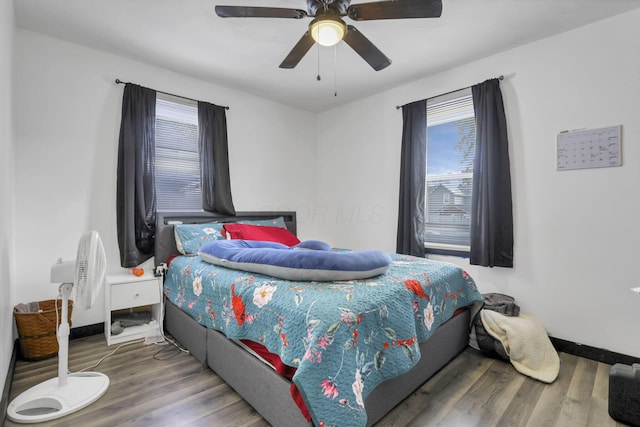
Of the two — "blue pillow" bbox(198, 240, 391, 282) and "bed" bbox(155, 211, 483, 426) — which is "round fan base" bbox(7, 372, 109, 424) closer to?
"bed" bbox(155, 211, 483, 426)

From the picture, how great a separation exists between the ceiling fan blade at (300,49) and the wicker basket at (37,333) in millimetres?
2444

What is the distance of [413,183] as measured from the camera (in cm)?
333

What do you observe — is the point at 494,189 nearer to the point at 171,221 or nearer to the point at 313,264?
the point at 313,264

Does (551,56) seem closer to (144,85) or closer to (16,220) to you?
(144,85)

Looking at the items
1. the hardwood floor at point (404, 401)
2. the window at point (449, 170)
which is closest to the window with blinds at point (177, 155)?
the hardwood floor at point (404, 401)

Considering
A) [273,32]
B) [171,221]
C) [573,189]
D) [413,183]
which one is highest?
[273,32]

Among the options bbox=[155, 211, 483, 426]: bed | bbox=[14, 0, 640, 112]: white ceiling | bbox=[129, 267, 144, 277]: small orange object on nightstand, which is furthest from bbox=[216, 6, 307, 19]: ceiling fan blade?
bbox=[129, 267, 144, 277]: small orange object on nightstand

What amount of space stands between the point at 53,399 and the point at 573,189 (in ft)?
12.5

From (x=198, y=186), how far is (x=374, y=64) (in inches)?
89.9

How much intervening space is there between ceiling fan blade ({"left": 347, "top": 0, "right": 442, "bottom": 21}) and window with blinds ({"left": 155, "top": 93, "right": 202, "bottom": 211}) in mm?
2302

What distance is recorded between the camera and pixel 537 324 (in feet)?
7.73

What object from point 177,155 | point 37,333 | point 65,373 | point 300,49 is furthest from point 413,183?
point 37,333

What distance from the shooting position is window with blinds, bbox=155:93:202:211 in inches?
125

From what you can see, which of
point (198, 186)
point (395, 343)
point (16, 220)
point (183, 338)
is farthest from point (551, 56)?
point (16, 220)
